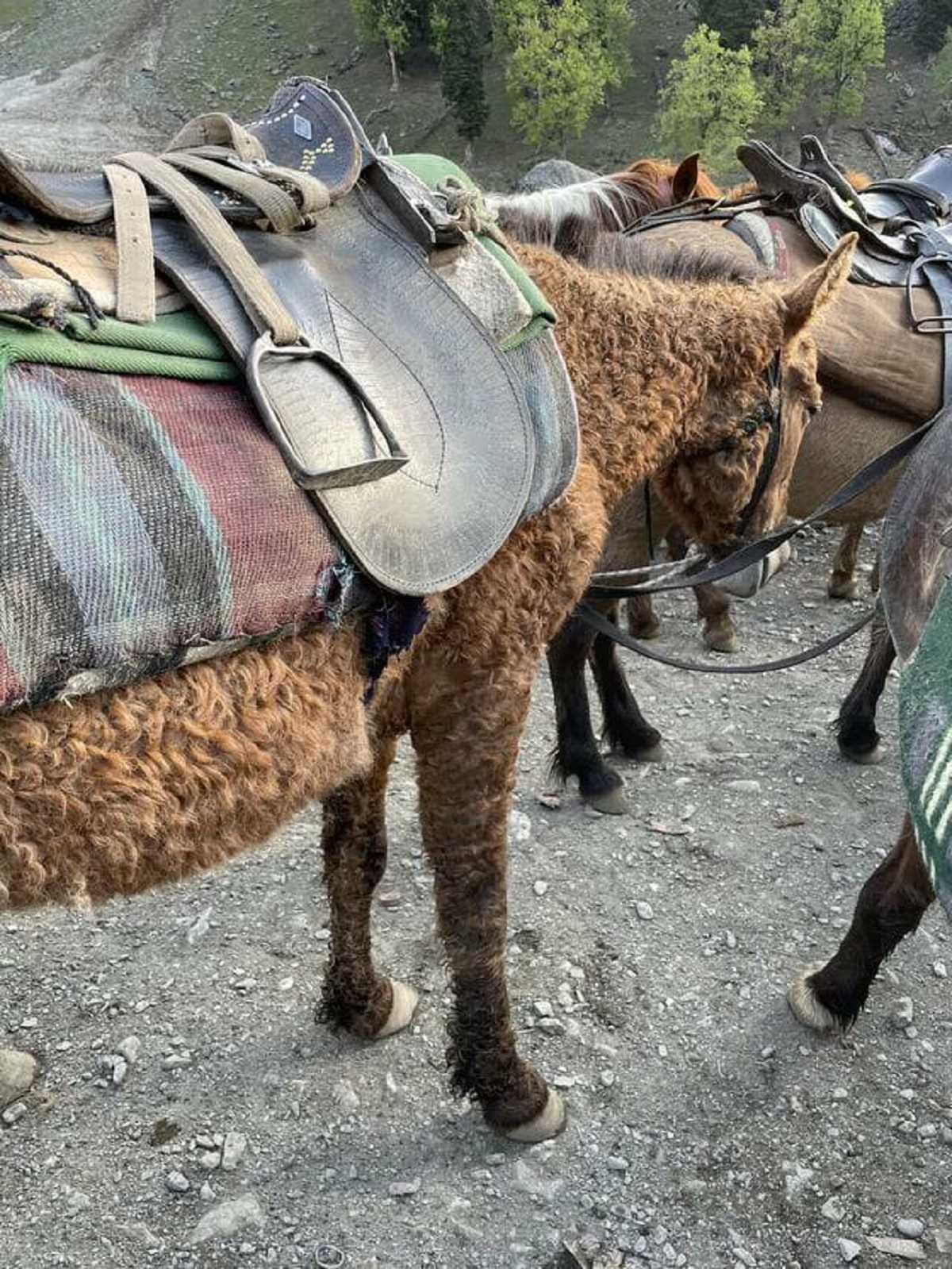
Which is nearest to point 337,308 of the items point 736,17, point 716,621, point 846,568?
point 716,621

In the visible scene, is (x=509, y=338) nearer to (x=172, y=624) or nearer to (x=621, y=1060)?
(x=172, y=624)

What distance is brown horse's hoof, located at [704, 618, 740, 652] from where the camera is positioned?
5.11 metres

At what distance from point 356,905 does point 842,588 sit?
4.08 meters

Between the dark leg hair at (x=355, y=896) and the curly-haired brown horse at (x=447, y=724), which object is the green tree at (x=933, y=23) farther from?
the dark leg hair at (x=355, y=896)

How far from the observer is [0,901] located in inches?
51.3

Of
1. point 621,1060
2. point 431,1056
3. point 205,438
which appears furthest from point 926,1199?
point 205,438

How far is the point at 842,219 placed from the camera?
3.34 metres

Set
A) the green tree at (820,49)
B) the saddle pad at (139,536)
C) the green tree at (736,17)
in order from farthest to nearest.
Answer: the green tree at (736,17)
the green tree at (820,49)
the saddle pad at (139,536)

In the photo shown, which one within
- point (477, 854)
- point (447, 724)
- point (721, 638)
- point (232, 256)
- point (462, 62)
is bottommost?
point (721, 638)

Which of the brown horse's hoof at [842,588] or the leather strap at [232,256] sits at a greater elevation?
the leather strap at [232,256]

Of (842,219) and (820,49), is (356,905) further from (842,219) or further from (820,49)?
(820,49)

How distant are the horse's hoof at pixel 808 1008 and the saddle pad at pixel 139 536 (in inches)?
83.9

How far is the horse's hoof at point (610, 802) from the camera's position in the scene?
12.4 ft

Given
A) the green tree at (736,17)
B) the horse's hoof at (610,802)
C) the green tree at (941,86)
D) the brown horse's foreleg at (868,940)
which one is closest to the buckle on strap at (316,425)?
the brown horse's foreleg at (868,940)
